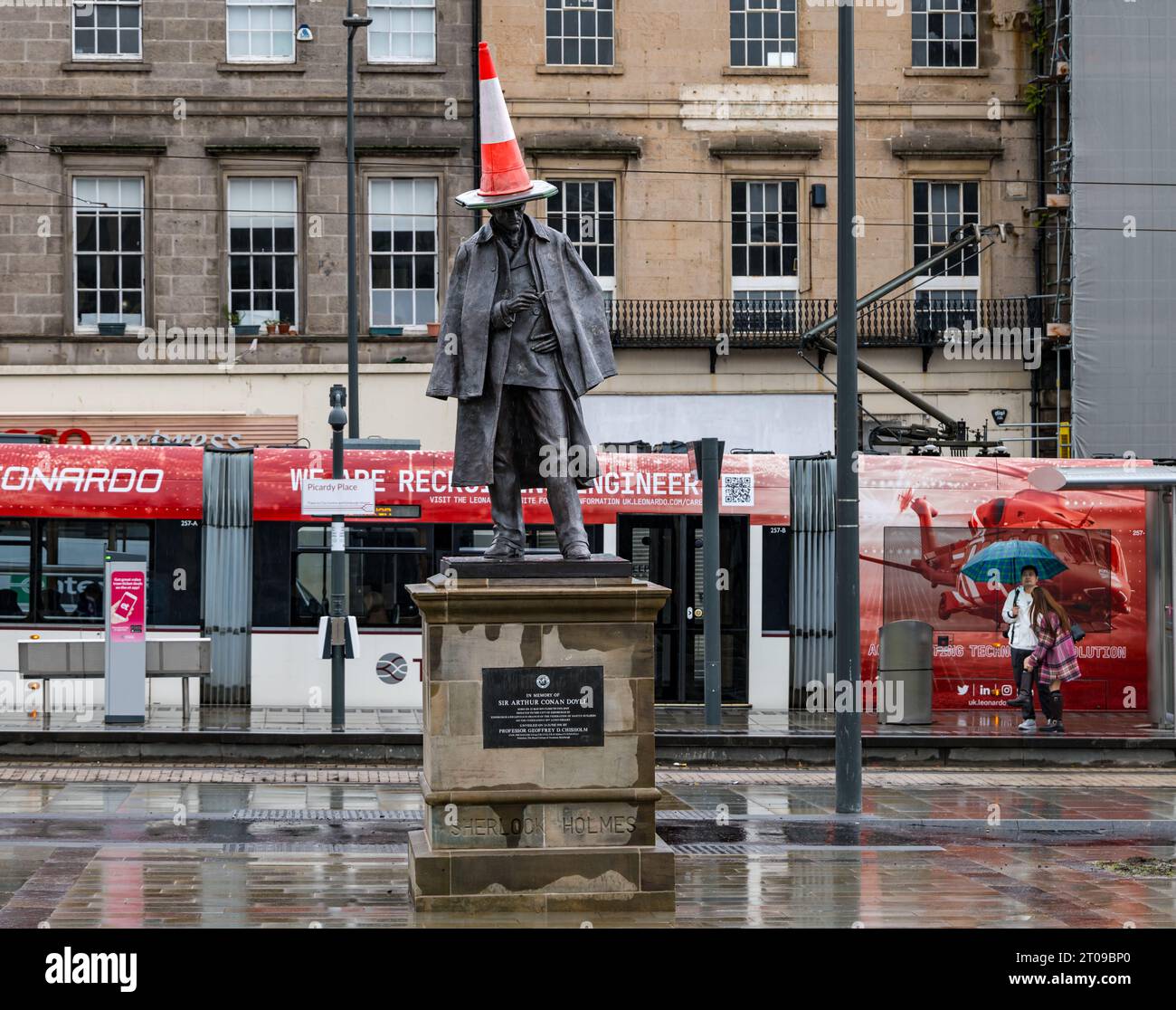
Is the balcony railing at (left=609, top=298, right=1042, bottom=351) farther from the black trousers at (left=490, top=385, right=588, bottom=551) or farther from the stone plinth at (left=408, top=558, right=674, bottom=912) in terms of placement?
the stone plinth at (left=408, top=558, right=674, bottom=912)

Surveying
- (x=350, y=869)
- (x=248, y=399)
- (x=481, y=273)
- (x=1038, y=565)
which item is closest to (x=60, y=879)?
(x=350, y=869)

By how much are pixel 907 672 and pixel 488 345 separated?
11.6 m

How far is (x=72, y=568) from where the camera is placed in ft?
71.2

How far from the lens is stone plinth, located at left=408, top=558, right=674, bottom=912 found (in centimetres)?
968

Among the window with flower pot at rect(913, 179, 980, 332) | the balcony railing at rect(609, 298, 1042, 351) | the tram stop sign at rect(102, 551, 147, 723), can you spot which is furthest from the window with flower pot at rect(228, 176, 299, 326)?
the tram stop sign at rect(102, 551, 147, 723)

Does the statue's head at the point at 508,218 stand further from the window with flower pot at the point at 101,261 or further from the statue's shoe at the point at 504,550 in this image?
the window with flower pot at the point at 101,261

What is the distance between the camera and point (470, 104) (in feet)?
104

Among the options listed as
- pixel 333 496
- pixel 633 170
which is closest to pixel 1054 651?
pixel 333 496

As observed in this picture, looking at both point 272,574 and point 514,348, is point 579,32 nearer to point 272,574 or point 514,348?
point 272,574

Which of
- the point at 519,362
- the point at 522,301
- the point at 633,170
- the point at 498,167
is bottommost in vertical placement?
the point at 519,362

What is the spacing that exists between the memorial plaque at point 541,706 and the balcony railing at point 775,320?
22.3 m

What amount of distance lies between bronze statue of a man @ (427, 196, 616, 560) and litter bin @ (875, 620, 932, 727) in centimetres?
1098

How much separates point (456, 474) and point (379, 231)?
2255 centimetres

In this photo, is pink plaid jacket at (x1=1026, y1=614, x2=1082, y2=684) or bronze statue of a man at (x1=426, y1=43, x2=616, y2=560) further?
pink plaid jacket at (x1=1026, y1=614, x2=1082, y2=684)
